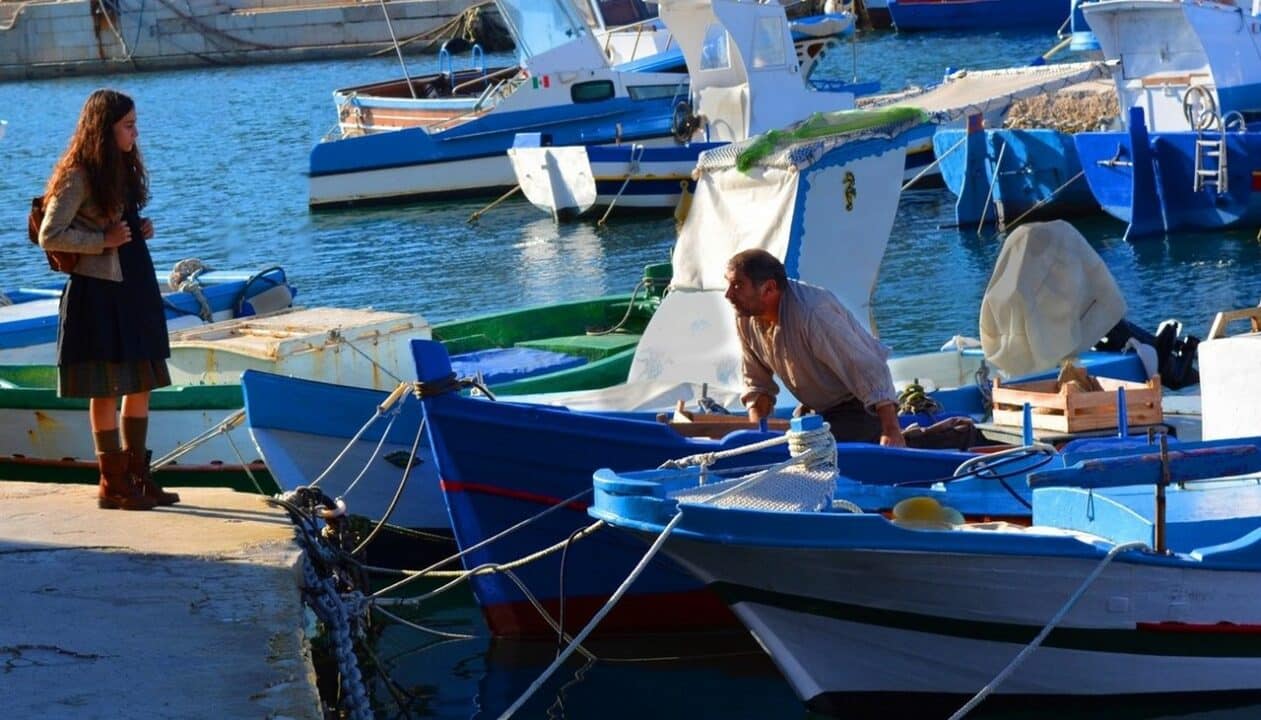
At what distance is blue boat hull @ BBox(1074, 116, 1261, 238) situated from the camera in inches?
781

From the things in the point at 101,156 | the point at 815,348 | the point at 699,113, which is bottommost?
the point at 699,113

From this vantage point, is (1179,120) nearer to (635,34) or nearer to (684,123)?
(684,123)

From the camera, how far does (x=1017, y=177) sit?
21750 mm

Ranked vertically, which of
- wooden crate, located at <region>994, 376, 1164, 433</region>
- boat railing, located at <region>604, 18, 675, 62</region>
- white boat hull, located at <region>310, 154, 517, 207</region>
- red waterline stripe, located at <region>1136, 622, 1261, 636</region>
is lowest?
white boat hull, located at <region>310, 154, 517, 207</region>

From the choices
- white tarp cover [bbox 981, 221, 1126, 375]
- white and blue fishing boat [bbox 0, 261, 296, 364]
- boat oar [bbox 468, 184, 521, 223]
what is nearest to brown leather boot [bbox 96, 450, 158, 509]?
white tarp cover [bbox 981, 221, 1126, 375]

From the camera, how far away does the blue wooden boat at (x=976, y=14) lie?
163 ft

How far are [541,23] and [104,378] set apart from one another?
19.9 meters

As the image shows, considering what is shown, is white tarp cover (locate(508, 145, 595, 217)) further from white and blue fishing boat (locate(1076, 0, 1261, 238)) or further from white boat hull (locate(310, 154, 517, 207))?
white and blue fishing boat (locate(1076, 0, 1261, 238))

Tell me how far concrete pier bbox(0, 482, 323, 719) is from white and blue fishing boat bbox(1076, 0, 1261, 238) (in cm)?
1458

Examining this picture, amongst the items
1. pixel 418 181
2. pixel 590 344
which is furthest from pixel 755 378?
pixel 418 181

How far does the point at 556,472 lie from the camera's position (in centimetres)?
834

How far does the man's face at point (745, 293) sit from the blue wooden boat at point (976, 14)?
43797 millimetres

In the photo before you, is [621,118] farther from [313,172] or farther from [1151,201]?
[1151,201]

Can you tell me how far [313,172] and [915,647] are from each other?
20.6 meters
